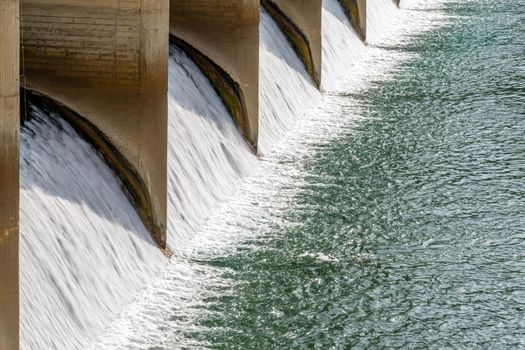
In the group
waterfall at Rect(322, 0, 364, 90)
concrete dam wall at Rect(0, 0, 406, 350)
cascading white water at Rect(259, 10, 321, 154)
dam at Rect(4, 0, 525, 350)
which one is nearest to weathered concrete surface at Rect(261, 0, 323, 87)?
cascading white water at Rect(259, 10, 321, 154)

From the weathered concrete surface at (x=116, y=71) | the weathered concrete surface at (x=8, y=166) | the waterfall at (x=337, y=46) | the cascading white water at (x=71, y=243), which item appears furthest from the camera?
the waterfall at (x=337, y=46)

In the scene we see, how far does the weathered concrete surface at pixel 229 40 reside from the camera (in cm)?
2525

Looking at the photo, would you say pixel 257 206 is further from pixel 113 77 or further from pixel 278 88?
pixel 278 88

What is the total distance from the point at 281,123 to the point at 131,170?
7.60 m

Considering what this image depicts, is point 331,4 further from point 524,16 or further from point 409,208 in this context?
point 409,208

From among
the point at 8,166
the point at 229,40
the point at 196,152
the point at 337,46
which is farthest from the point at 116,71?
the point at 337,46

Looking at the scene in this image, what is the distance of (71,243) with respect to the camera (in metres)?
18.0

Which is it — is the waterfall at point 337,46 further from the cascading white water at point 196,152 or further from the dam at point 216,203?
the cascading white water at point 196,152

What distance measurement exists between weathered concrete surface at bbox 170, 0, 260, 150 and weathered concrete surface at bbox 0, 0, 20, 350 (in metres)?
10.8

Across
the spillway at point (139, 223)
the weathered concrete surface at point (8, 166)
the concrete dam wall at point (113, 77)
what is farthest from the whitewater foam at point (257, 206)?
the weathered concrete surface at point (8, 166)

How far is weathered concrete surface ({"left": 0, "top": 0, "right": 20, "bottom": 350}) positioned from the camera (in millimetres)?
14281

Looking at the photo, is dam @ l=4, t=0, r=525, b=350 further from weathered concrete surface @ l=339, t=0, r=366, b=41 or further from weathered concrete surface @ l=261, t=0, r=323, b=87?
weathered concrete surface @ l=339, t=0, r=366, b=41

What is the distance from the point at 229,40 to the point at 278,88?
3520 mm

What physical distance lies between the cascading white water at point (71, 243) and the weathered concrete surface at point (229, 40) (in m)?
5.52
